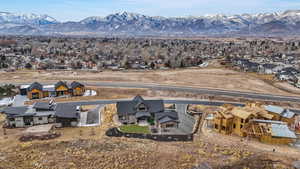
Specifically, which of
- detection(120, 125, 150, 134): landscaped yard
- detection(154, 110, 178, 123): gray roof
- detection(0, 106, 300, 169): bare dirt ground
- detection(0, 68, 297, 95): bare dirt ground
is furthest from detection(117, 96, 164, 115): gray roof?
detection(0, 68, 297, 95): bare dirt ground

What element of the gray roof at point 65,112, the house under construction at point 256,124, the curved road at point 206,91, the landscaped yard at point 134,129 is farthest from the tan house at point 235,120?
the gray roof at point 65,112

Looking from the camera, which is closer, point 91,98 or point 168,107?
point 168,107

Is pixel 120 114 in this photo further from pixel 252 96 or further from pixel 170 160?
pixel 252 96

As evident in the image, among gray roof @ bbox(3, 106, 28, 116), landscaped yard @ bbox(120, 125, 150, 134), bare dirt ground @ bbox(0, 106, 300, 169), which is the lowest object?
bare dirt ground @ bbox(0, 106, 300, 169)

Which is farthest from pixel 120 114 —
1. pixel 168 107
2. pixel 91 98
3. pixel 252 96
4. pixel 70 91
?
pixel 252 96

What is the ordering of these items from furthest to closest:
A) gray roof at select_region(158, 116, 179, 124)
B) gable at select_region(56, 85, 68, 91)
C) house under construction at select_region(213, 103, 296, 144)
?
gable at select_region(56, 85, 68, 91)
gray roof at select_region(158, 116, 179, 124)
house under construction at select_region(213, 103, 296, 144)

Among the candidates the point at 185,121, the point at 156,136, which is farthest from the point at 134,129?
the point at 185,121

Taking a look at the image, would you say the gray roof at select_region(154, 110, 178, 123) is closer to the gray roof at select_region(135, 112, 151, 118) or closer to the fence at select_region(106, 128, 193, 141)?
the gray roof at select_region(135, 112, 151, 118)

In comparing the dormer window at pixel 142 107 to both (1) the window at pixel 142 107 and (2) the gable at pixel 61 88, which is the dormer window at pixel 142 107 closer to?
(1) the window at pixel 142 107
